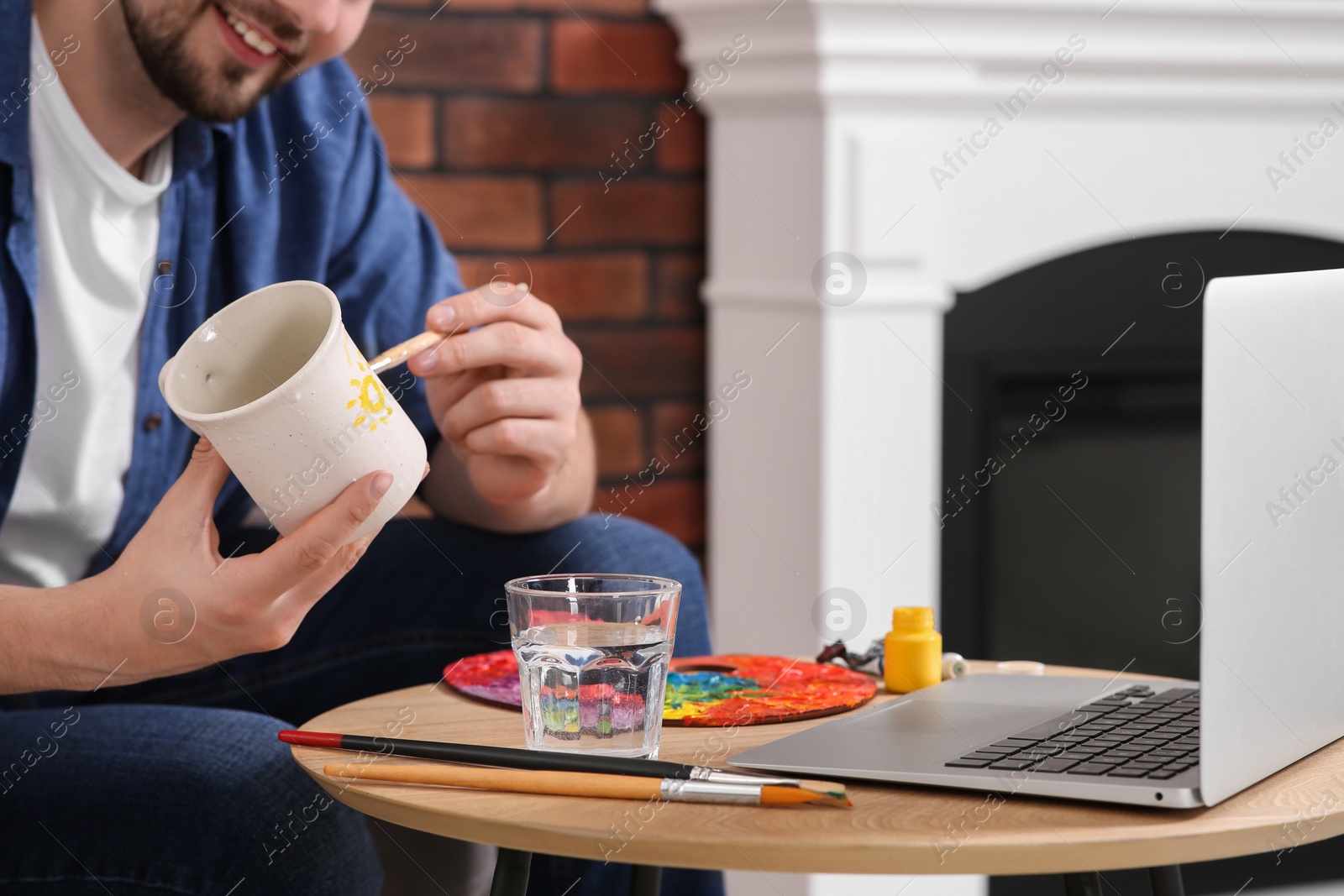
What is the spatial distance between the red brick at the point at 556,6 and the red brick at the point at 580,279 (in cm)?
28

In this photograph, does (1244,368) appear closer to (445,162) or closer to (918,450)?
(918,450)

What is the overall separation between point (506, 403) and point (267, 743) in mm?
268

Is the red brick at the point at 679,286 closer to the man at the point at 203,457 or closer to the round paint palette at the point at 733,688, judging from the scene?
the man at the point at 203,457

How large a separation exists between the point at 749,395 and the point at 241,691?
0.75 m

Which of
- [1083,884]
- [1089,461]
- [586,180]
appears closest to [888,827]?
[1083,884]

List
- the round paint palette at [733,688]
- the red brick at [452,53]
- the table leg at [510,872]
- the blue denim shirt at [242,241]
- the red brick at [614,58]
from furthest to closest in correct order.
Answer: the red brick at [614,58] → the red brick at [452,53] → the blue denim shirt at [242,241] → the round paint palette at [733,688] → the table leg at [510,872]

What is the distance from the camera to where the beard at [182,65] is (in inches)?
43.5

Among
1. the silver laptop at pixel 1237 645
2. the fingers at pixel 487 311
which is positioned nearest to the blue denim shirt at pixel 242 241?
the fingers at pixel 487 311

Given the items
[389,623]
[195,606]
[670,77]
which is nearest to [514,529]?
[389,623]

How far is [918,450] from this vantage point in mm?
1695

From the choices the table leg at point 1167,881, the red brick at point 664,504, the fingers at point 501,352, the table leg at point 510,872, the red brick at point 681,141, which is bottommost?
the red brick at point 664,504

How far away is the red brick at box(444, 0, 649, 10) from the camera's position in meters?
1.64

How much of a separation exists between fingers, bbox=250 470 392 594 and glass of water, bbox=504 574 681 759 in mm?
89

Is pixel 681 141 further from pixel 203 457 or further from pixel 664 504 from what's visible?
pixel 203 457
